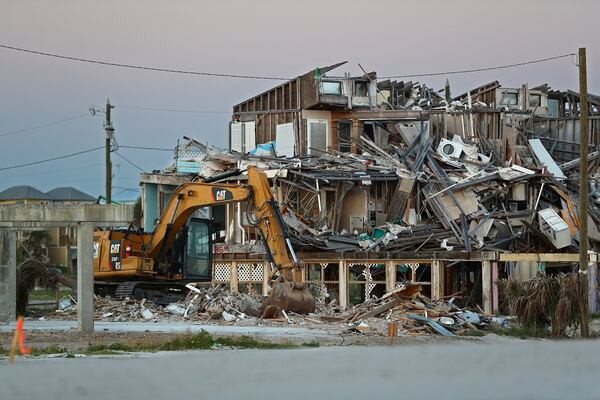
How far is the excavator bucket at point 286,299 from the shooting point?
3164 cm

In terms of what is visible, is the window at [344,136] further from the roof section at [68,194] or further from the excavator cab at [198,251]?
the roof section at [68,194]

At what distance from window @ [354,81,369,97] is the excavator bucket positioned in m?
21.0

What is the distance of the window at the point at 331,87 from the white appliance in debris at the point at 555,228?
37.6ft

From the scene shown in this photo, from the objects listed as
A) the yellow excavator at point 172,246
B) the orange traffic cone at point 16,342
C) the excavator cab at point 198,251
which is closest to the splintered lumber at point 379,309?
the yellow excavator at point 172,246

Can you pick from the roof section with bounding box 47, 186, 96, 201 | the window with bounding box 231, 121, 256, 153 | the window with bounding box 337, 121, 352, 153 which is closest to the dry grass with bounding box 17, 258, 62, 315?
the window with bounding box 231, 121, 256, 153

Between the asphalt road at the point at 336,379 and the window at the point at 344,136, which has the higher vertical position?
the window at the point at 344,136

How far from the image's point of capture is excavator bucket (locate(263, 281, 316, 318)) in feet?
104

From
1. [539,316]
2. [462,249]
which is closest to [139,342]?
[539,316]

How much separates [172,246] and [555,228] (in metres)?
15.1

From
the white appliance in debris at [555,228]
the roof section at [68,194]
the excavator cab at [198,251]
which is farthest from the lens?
the roof section at [68,194]

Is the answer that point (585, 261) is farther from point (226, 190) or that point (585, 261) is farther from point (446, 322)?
point (226, 190)

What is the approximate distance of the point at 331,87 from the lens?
1982 inches

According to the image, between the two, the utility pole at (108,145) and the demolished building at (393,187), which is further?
the utility pole at (108,145)

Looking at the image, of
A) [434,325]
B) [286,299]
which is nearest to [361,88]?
[286,299]
